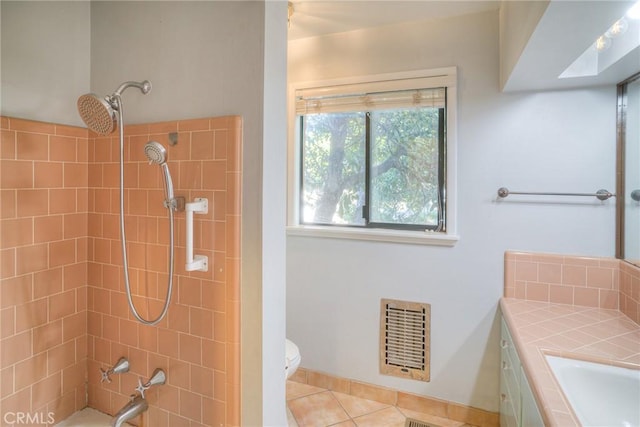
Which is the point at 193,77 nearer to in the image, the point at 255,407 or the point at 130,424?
the point at 255,407

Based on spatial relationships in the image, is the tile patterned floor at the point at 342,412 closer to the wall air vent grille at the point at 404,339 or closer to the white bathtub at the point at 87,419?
the wall air vent grille at the point at 404,339

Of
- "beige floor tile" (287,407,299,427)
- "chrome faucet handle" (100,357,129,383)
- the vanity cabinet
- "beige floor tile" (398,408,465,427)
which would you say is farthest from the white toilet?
the vanity cabinet

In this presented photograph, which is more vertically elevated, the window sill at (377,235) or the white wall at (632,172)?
the white wall at (632,172)

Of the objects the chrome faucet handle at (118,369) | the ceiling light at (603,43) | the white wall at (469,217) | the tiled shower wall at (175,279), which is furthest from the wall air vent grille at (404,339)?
the ceiling light at (603,43)

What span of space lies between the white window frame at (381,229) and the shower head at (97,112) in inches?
53.3

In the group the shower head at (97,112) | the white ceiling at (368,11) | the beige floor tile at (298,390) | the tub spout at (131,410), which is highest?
the white ceiling at (368,11)

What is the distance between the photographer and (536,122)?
1858mm

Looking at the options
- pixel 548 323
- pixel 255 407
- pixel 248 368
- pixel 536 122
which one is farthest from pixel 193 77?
pixel 548 323

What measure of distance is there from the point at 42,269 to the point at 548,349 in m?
2.14

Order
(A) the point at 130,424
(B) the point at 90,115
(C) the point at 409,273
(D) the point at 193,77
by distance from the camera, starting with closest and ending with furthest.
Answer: (B) the point at 90,115, (D) the point at 193,77, (A) the point at 130,424, (C) the point at 409,273

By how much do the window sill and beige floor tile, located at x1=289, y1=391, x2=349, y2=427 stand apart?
113 centimetres

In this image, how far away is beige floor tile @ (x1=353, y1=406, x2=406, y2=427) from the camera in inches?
78.2

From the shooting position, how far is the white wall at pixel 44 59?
1263 millimetres

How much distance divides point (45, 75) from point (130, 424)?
158 cm
